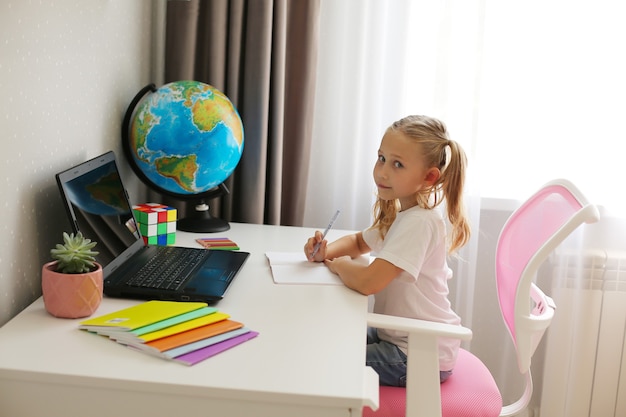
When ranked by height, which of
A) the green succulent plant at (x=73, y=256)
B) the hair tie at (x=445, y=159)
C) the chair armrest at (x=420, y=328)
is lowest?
the chair armrest at (x=420, y=328)

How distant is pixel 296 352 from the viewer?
1128mm

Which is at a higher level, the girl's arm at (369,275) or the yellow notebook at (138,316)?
the girl's arm at (369,275)

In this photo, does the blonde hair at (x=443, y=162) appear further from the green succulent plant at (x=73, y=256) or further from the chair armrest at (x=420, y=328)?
the green succulent plant at (x=73, y=256)

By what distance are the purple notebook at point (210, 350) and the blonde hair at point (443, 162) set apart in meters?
0.60

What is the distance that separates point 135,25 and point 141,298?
91 centimetres

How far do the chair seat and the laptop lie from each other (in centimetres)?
41

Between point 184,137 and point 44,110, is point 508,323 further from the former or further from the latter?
point 44,110

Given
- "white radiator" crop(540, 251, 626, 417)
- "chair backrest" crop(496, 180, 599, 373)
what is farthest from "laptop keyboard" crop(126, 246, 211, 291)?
"white radiator" crop(540, 251, 626, 417)

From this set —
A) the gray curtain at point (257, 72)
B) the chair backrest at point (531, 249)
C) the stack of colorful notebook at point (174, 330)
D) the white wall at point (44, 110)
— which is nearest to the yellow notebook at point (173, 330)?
the stack of colorful notebook at point (174, 330)

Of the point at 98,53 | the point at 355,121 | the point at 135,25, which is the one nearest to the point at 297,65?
the point at 355,121

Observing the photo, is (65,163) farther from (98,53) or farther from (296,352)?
(296,352)

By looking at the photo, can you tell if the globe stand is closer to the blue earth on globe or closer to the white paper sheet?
the blue earth on globe

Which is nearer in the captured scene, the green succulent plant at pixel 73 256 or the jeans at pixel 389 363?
the green succulent plant at pixel 73 256

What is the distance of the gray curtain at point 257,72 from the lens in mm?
2125
